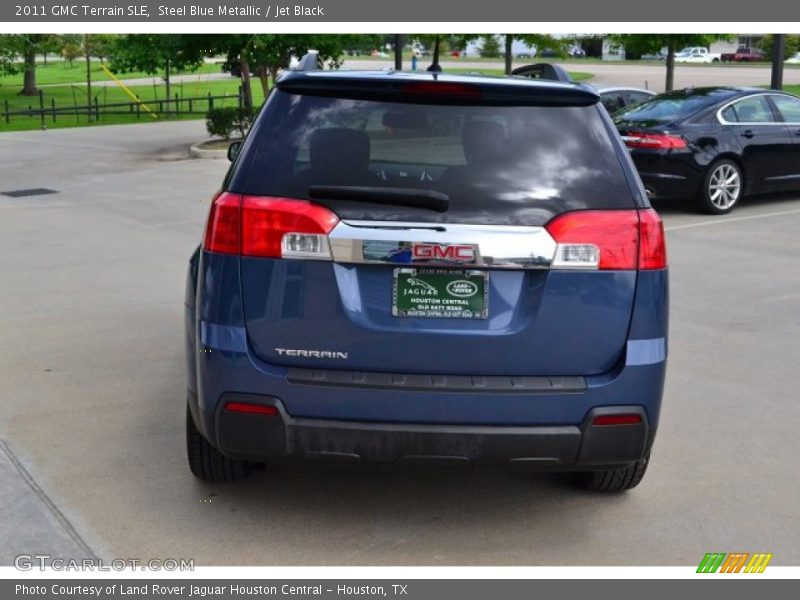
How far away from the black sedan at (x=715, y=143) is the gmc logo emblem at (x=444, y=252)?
368 inches

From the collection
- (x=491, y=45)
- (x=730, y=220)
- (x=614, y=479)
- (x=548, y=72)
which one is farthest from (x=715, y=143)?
(x=491, y=45)

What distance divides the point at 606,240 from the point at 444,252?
604 millimetres

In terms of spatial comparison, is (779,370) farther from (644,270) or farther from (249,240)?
(249,240)

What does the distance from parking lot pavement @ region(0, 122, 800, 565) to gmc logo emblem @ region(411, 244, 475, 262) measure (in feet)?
2.74

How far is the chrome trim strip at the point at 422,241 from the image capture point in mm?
4055

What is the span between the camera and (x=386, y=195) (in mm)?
4098

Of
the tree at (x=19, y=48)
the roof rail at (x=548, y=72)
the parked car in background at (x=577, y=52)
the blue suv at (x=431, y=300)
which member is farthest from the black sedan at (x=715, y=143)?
the parked car in background at (x=577, y=52)

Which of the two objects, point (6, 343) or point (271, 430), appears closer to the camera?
point (271, 430)

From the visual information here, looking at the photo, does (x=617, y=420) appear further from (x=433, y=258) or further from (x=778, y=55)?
(x=778, y=55)

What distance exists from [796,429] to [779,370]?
1.19 meters

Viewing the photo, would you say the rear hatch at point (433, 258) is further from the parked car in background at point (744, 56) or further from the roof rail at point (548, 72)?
the parked car in background at point (744, 56)

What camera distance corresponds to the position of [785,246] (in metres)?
11.5

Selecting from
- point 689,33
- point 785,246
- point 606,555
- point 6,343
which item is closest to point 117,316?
point 6,343

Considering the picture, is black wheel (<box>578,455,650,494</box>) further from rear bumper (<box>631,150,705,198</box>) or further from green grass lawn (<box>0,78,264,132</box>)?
green grass lawn (<box>0,78,264,132</box>)
